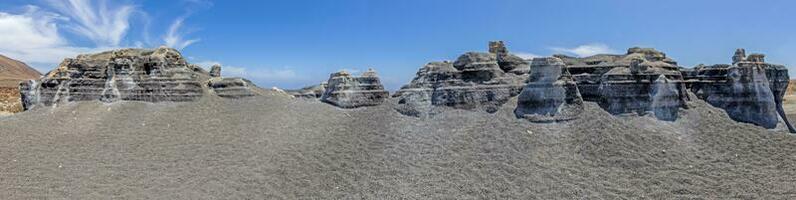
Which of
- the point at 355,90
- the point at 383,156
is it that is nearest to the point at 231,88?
the point at 355,90

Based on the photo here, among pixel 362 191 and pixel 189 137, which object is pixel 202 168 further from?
pixel 362 191

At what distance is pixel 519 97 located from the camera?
1050 inches

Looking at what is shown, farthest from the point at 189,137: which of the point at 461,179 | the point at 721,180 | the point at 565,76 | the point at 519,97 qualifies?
the point at 721,180

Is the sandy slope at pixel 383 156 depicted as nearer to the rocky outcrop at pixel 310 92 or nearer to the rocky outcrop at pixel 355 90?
the rocky outcrop at pixel 355 90

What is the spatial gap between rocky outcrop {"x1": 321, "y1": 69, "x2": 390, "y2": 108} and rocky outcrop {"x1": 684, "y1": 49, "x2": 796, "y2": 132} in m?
17.6

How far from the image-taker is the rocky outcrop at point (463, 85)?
28.0 meters

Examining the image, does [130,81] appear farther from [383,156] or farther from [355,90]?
[383,156]

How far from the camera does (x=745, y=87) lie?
Answer: 28.6 metres

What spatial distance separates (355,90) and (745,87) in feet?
68.7

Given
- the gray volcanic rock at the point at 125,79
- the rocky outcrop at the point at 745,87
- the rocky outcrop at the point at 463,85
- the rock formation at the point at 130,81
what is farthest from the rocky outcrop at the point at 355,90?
the rocky outcrop at the point at 745,87

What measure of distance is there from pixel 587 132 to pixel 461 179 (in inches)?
276

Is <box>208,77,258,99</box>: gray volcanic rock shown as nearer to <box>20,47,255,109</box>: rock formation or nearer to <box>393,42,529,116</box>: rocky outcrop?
<box>20,47,255,109</box>: rock formation

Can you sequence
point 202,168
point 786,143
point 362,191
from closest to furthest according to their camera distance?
point 362,191
point 202,168
point 786,143

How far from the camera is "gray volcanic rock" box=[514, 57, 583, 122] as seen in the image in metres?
25.6
